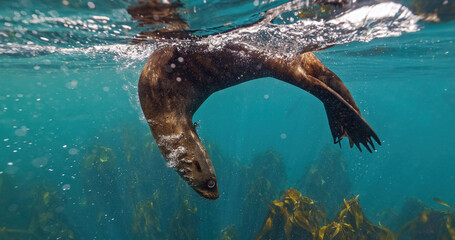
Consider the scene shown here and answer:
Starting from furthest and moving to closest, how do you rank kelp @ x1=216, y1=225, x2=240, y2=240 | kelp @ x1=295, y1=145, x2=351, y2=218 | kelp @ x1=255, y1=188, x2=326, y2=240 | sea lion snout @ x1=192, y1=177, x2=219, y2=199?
1. kelp @ x1=295, y1=145, x2=351, y2=218
2. kelp @ x1=216, y1=225, x2=240, y2=240
3. kelp @ x1=255, y1=188, x2=326, y2=240
4. sea lion snout @ x1=192, y1=177, x2=219, y2=199

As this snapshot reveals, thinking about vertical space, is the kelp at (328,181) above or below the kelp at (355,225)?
below

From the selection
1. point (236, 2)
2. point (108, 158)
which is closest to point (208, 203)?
point (108, 158)

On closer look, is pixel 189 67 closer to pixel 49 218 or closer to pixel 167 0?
pixel 167 0

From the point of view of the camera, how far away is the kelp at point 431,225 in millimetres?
9594

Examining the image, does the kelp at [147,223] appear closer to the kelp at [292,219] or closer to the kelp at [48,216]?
the kelp at [48,216]

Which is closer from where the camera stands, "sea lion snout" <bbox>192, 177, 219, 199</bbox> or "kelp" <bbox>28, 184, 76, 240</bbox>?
"sea lion snout" <bbox>192, 177, 219, 199</bbox>

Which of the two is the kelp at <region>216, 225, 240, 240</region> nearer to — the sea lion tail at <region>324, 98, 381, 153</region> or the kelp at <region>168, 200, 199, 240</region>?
the kelp at <region>168, 200, 199, 240</region>

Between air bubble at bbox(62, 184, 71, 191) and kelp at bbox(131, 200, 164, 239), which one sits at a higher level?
kelp at bbox(131, 200, 164, 239)

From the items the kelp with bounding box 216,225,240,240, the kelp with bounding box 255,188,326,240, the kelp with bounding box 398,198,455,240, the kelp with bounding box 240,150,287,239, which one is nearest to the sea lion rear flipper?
the kelp with bounding box 255,188,326,240

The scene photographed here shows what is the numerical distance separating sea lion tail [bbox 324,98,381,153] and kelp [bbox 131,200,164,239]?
363 inches

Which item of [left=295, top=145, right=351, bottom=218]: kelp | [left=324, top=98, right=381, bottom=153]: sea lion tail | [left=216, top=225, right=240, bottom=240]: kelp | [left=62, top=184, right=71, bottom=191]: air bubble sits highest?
[left=324, top=98, right=381, bottom=153]: sea lion tail

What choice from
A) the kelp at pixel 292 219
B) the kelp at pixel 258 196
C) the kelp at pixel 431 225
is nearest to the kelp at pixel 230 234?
the kelp at pixel 258 196

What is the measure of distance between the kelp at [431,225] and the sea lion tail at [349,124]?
826 cm

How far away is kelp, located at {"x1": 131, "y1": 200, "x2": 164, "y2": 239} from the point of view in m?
10.8
